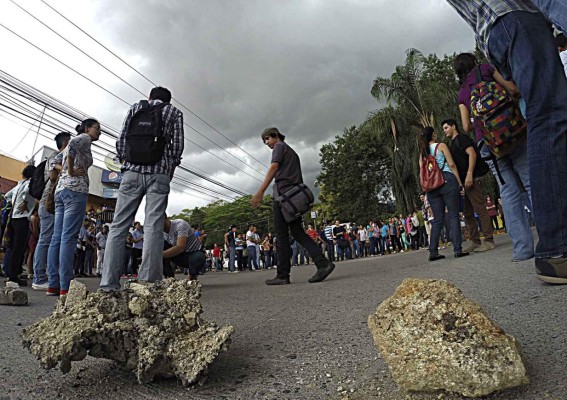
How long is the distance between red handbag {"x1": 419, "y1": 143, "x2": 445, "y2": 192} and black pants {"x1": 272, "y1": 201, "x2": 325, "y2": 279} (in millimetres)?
1850

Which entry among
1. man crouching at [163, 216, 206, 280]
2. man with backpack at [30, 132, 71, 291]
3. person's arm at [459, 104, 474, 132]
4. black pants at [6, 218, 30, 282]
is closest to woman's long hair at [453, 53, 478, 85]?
person's arm at [459, 104, 474, 132]

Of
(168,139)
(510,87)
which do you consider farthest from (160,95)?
(510,87)

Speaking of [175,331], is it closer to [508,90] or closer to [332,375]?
[332,375]

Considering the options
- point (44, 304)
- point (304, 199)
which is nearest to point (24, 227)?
point (44, 304)

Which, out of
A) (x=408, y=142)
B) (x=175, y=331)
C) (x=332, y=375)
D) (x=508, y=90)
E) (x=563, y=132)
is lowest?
(x=332, y=375)

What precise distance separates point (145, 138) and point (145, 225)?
2.46 ft

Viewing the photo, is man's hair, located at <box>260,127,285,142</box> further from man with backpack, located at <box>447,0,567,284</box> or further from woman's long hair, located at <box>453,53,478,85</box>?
man with backpack, located at <box>447,0,567,284</box>

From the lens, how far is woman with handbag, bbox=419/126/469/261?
511 centimetres

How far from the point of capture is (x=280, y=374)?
1293 mm

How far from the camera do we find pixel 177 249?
16.7 ft

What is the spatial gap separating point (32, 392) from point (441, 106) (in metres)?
24.6

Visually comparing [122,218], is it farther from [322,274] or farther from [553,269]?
[553,269]

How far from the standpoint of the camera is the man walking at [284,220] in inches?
182

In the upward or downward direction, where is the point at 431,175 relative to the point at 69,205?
upward
